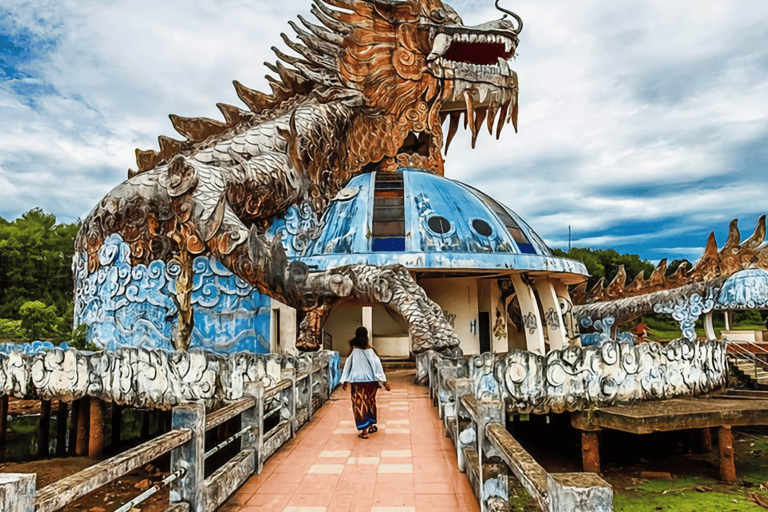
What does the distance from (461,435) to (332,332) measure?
13.1 m

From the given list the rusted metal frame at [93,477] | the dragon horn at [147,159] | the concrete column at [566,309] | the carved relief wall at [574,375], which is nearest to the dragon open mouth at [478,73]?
the concrete column at [566,309]

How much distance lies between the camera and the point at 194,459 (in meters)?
4.86

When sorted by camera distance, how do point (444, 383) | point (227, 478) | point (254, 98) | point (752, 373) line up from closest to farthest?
1. point (227, 478)
2. point (444, 383)
3. point (752, 373)
4. point (254, 98)

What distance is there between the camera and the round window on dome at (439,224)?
15945mm

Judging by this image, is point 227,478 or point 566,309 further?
point 566,309

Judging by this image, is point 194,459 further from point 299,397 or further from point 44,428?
point 44,428

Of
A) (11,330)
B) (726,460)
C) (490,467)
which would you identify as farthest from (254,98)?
(490,467)

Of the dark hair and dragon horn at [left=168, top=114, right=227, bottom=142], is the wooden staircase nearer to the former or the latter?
the dark hair

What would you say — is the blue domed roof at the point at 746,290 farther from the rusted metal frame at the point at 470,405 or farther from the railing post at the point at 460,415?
the rusted metal frame at the point at 470,405

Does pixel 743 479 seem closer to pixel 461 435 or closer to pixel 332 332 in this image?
pixel 461 435

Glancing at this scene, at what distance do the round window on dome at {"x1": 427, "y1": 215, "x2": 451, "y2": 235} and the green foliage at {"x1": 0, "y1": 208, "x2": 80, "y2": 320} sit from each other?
79.8ft

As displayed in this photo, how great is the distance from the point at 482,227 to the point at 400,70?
5.26 metres

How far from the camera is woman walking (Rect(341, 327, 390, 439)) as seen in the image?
309 inches

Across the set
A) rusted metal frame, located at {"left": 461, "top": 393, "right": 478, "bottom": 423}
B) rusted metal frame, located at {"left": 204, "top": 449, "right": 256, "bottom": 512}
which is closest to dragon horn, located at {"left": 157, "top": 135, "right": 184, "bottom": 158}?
rusted metal frame, located at {"left": 204, "top": 449, "right": 256, "bottom": 512}
